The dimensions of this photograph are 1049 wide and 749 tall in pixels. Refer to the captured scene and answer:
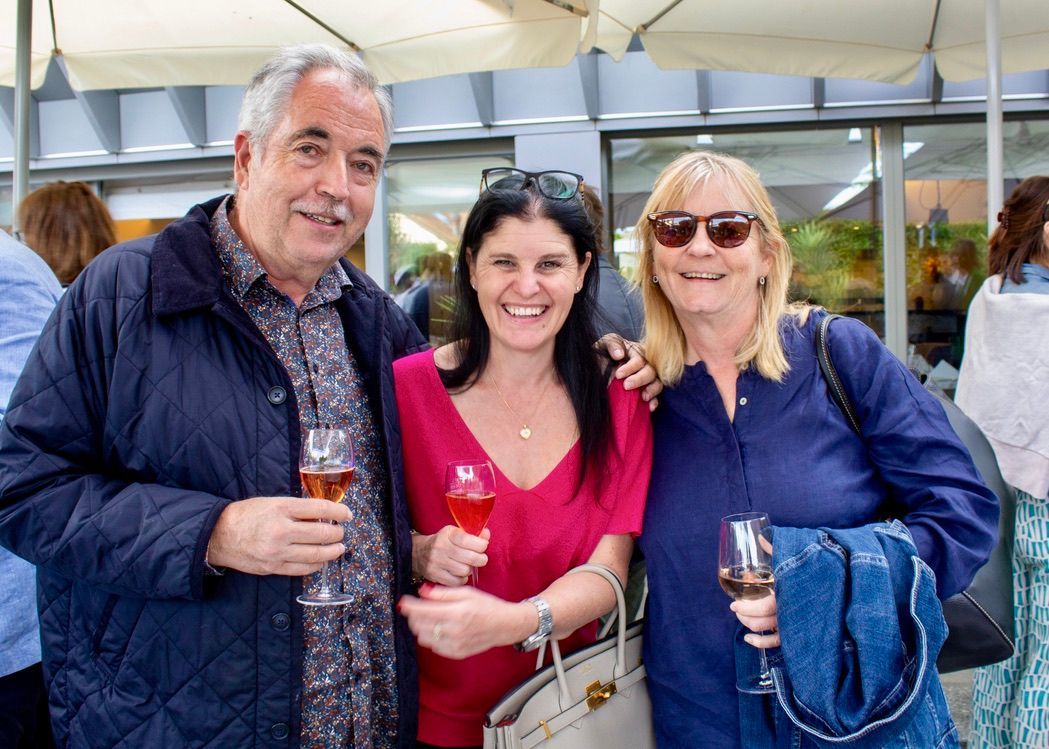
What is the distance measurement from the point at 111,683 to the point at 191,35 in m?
3.77

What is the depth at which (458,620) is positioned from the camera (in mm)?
1678

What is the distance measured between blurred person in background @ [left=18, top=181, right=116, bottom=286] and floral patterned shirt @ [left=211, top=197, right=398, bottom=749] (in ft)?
5.86

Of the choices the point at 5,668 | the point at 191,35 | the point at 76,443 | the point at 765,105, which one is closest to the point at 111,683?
the point at 76,443

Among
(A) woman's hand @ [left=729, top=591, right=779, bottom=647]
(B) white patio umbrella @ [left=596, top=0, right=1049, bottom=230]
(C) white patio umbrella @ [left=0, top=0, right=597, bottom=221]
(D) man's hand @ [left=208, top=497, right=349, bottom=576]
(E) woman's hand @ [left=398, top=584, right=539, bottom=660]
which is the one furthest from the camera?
(B) white patio umbrella @ [left=596, top=0, right=1049, bottom=230]

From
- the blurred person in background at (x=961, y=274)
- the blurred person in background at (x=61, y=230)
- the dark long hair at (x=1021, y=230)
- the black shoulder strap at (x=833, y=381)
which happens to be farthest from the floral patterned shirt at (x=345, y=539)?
the blurred person in background at (x=961, y=274)

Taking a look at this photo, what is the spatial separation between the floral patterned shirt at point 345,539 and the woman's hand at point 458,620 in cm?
20

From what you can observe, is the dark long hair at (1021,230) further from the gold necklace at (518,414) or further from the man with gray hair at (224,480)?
the man with gray hair at (224,480)

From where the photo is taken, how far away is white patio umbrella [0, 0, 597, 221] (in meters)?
4.16

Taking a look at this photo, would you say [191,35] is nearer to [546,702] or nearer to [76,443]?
[76,443]

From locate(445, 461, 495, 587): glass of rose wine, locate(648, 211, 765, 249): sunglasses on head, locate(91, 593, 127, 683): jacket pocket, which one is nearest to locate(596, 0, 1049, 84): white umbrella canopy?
locate(648, 211, 765, 249): sunglasses on head

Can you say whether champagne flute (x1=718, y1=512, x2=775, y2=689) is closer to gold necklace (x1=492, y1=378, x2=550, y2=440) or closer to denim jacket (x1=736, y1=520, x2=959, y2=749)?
denim jacket (x1=736, y1=520, x2=959, y2=749)

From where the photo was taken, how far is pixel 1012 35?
4629 mm

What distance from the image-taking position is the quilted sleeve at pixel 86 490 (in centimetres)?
157

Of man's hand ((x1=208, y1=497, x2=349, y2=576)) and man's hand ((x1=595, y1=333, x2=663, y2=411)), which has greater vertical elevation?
man's hand ((x1=595, y1=333, x2=663, y2=411))
